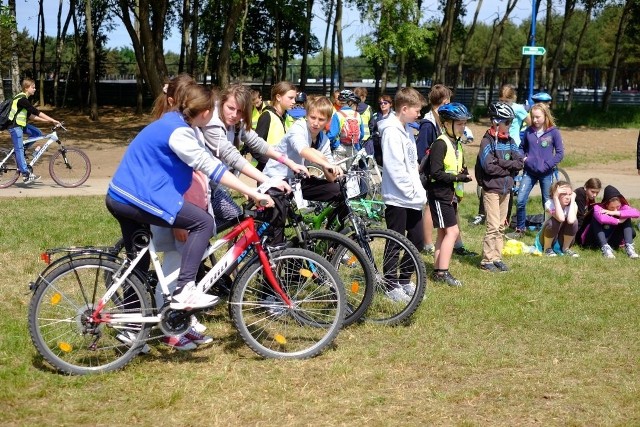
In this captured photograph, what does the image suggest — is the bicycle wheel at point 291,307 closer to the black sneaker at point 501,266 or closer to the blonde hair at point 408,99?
the blonde hair at point 408,99

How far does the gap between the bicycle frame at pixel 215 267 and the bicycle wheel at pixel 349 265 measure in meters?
0.41

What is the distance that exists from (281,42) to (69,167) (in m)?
34.5

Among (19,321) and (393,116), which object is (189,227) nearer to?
(19,321)

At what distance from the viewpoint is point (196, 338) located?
19.7 ft

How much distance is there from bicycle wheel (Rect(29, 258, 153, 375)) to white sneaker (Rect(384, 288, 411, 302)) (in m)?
2.01

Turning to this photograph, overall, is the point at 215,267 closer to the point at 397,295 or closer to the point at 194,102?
the point at 194,102

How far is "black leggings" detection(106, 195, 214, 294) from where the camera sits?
210 inches

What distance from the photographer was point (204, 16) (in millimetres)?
43375

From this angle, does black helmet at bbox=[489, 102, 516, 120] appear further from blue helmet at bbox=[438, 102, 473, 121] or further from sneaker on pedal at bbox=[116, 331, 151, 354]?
sneaker on pedal at bbox=[116, 331, 151, 354]

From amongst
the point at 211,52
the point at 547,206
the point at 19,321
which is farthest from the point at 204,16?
the point at 19,321

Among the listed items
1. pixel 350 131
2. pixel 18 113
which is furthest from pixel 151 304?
pixel 18 113

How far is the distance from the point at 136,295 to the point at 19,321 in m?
1.55

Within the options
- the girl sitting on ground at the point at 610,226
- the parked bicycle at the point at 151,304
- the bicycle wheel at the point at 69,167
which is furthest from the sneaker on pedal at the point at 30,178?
the parked bicycle at the point at 151,304

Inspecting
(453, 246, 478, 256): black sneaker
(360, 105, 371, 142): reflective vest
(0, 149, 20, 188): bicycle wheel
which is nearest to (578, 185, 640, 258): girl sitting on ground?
(453, 246, 478, 256): black sneaker
